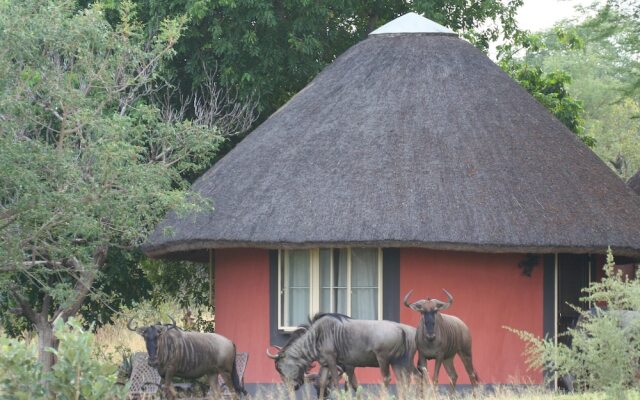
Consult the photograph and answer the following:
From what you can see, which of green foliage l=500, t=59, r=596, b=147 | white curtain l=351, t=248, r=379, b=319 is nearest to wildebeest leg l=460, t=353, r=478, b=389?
white curtain l=351, t=248, r=379, b=319

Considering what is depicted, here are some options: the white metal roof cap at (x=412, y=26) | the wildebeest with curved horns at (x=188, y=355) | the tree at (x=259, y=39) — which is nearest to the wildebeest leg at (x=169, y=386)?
the wildebeest with curved horns at (x=188, y=355)

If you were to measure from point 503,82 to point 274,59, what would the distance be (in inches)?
145

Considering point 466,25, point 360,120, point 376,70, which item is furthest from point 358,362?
point 466,25

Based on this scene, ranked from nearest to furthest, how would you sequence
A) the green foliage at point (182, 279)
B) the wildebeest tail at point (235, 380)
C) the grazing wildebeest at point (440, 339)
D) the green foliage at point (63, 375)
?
the green foliage at point (63, 375)
the grazing wildebeest at point (440, 339)
the wildebeest tail at point (235, 380)
the green foliage at point (182, 279)

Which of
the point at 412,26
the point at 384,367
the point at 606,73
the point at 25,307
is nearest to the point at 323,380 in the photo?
the point at 384,367

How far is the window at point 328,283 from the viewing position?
17.1 m

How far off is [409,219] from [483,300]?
4.84ft

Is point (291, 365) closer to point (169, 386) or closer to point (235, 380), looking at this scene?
point (235, 380)

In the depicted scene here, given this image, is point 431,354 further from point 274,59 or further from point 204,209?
point 274,59

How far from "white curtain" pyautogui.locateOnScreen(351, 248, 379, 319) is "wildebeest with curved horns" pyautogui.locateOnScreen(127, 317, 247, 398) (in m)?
2.07

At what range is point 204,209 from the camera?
17266mm

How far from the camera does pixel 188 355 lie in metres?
15.1

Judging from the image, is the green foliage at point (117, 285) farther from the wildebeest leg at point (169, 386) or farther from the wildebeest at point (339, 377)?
the wildebeest at point (339, 377)

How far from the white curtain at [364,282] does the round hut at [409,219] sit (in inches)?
0.7
